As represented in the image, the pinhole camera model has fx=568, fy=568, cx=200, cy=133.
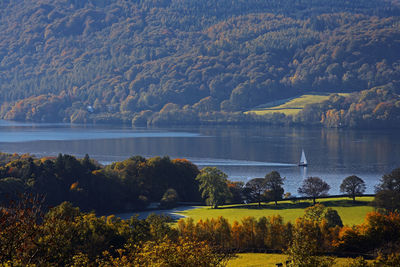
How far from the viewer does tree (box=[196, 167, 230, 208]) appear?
63.0 metres

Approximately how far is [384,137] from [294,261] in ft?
474

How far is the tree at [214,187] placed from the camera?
63031 mm

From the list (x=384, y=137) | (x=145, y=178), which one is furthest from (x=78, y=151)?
(x=384, y=137)

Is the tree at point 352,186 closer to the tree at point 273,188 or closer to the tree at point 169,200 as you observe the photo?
the tree at point 273,188

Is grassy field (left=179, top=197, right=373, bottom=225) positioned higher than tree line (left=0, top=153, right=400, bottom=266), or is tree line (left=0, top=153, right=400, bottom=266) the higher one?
tree line (left=0, top=153, right=400, bottom=266)

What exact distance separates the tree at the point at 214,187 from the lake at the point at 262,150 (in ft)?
48.2

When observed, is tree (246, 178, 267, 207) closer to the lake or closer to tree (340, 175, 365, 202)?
tree (340, 175, 365, 202)

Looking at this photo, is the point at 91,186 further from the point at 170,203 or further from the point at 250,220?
the point at 250,220

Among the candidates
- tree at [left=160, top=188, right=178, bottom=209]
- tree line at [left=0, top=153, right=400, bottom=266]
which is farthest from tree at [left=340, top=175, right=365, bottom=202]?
tree at [left=160, top=188, right=178, bottom=209]

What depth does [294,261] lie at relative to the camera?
24578mm

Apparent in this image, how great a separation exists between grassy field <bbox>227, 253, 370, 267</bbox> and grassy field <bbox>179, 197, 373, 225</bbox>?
13.8 metres

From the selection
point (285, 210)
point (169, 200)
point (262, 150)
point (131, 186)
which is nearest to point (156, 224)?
point (285, 210)

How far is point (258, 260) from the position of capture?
3653 cm

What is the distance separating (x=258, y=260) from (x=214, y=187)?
2775 cm
